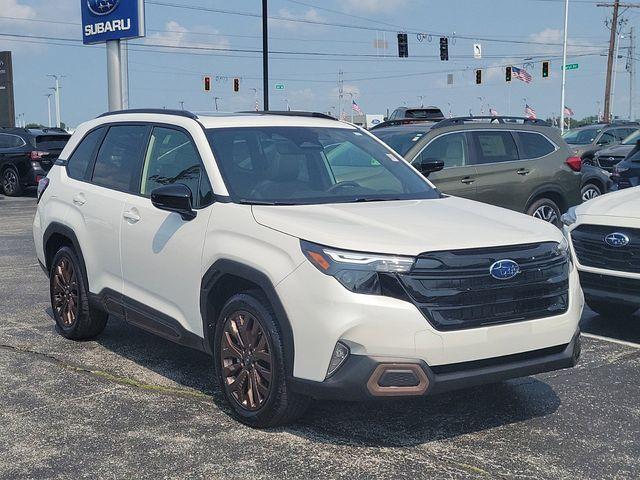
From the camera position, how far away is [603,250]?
253 inches

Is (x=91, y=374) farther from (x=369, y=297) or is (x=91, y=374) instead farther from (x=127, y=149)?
(x=369, y=297)

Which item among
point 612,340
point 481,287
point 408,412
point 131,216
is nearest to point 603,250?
point 612,340

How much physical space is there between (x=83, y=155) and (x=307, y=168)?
2.16 meters

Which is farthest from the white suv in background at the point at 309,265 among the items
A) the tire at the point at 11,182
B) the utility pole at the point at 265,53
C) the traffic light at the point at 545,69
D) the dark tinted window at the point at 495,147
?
the traffic light at the point at 545,69

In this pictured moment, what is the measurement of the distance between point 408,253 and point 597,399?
75.4 inches

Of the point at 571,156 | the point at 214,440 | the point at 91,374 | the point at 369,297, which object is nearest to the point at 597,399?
the point at 369,297

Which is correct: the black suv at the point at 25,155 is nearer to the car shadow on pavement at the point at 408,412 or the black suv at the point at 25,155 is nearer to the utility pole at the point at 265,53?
the utility pole at the point at 265,53

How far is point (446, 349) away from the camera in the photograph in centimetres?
395

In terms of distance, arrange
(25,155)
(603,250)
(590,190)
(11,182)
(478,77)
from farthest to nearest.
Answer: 1. (478,77)
2. (11,182)
3. (25,155)
4. (590,190)
5. (603,250)

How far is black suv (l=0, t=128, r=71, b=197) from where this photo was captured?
21.2 meters

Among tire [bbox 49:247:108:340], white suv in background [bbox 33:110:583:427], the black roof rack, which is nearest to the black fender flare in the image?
white suv in background [bbox 33:110:583:427]

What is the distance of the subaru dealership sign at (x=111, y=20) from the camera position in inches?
651

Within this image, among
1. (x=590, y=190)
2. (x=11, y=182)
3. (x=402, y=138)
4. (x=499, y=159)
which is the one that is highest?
(x=402, y=138)

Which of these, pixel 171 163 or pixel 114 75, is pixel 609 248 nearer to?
pixel 171 163
